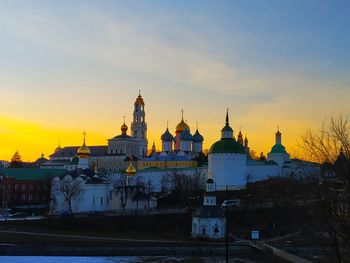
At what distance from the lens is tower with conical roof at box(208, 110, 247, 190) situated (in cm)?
9069

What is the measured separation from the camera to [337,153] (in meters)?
28.4

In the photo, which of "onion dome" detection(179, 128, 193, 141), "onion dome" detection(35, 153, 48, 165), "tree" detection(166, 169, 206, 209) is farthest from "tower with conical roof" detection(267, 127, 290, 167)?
"onion dome" detection(35, 153, 48, 165)

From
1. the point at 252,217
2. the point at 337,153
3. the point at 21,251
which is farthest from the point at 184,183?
the point at 337,153

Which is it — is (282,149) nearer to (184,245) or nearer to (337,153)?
(184,245)

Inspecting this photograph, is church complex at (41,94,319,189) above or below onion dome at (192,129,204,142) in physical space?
below

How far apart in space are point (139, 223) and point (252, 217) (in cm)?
1343

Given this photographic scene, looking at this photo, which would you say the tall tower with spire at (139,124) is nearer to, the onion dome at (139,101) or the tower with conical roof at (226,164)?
the onion dome at (139,101)

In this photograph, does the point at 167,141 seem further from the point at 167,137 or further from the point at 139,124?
the point at 139,124

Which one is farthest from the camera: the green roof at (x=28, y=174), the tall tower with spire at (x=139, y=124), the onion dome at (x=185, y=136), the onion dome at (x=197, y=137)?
the tall tower with spire at (x=139, y=124)

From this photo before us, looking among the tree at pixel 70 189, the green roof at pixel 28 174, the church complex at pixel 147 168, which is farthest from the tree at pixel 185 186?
the green roof at pixel 28 174

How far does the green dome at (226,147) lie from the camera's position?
9081 centimetres

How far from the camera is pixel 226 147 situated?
90875 mm

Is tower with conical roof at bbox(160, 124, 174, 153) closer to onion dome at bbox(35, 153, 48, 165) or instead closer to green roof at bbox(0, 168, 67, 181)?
green roof at bbox(0, 168, 67, 181)

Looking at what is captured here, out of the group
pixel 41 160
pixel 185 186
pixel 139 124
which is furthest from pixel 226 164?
pixel 41 160
